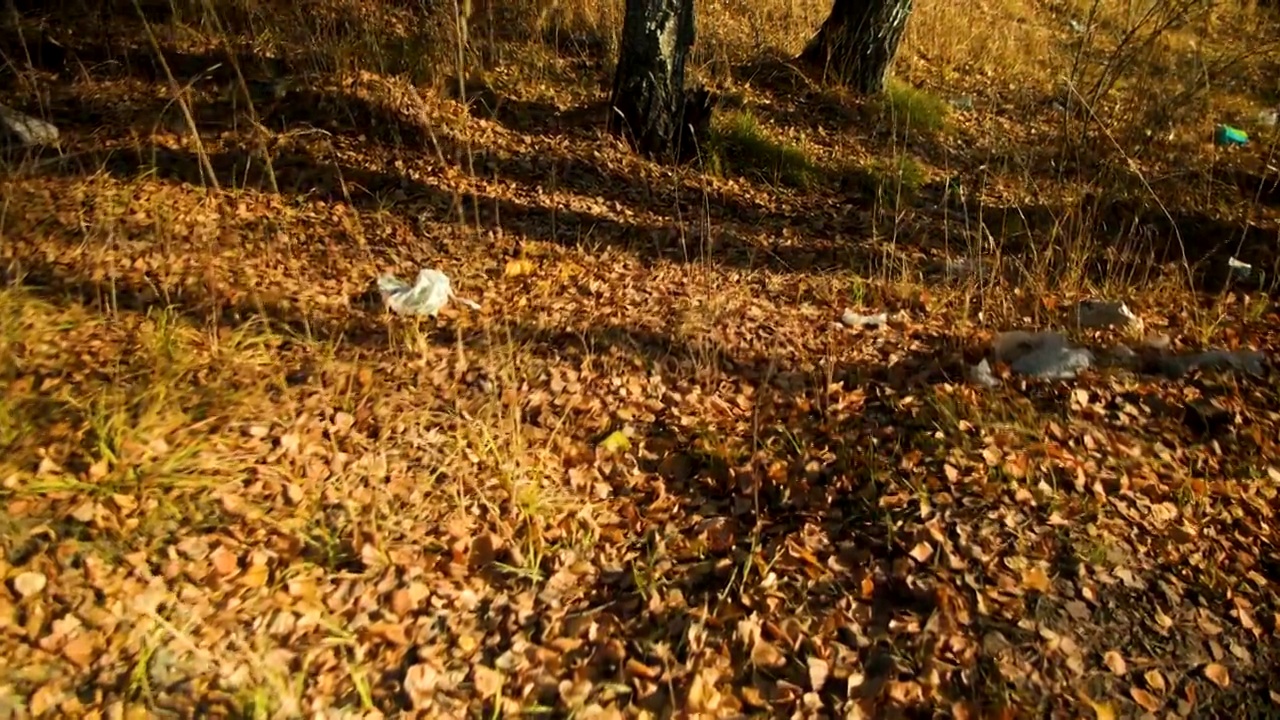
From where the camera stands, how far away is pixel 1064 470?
10.9 feet

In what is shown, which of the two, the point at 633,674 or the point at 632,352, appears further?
the point at 632,352

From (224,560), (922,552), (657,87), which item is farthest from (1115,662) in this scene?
(657,87)

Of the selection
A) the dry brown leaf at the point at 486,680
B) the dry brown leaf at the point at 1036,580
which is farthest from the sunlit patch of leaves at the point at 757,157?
the dry brown leaf at the point at 486,680

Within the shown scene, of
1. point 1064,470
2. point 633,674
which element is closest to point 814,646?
point 633,674

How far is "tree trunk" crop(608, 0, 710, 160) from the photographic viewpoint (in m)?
5.28

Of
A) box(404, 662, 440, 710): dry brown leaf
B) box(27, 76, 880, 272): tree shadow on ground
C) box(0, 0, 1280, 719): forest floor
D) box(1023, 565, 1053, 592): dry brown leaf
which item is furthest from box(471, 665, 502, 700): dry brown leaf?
box(27, 76, 880, 272): tree shadow on ground

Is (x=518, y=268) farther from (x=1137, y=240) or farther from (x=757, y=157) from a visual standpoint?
(x=1137, y=240)

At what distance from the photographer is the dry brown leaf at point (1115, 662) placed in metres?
2.71

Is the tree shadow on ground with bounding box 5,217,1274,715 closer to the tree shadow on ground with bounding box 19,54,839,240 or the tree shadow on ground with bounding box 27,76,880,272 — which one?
the tree shadow on ground with bounding box 27,76,880,272

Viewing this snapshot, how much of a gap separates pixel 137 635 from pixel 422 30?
4957mm

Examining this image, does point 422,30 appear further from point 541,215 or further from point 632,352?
point 632,352

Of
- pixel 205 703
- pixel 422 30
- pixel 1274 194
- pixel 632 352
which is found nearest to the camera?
pixel 205 703

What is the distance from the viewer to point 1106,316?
→ 167 inches

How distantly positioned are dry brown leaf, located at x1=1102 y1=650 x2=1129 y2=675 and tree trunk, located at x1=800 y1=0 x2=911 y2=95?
194 inches
